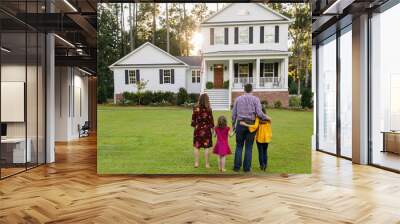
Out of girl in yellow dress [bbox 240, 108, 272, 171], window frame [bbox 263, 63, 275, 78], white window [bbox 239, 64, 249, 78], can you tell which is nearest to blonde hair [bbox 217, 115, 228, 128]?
girl in yellow dress [bbox 240, 108, 272, 171]

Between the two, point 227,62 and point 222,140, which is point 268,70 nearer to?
point 227,62

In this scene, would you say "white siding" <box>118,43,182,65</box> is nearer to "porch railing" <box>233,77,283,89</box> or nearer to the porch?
the porch

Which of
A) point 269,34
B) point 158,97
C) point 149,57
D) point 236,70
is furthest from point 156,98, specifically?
point 269,34

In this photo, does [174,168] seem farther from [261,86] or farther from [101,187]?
[261,86]

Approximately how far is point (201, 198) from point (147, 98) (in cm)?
226

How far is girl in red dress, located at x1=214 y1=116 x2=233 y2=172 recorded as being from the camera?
6570 mm

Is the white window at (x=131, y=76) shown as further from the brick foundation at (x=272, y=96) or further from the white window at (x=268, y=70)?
the white window at (x=268, y=70)

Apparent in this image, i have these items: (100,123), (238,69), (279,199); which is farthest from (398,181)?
(100,123)

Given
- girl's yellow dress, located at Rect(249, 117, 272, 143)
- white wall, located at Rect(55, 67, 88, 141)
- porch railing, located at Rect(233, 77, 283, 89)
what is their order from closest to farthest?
1. girl's yellow dress, located at Rect(249, 117, 272, 143)
2. porch railing, located at Rect(233, 77, 283, 89)
3. white wall, located at Rect(55, 67, 88, 141)

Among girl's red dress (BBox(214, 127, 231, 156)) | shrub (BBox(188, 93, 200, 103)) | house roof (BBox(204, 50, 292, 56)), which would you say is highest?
house roof (BBox(204, 50, 292, 56))

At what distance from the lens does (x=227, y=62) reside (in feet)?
22.1

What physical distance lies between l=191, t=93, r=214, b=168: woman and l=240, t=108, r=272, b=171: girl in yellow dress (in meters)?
0.55

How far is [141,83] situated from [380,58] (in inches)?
180

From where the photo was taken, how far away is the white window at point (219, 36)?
668 cm
